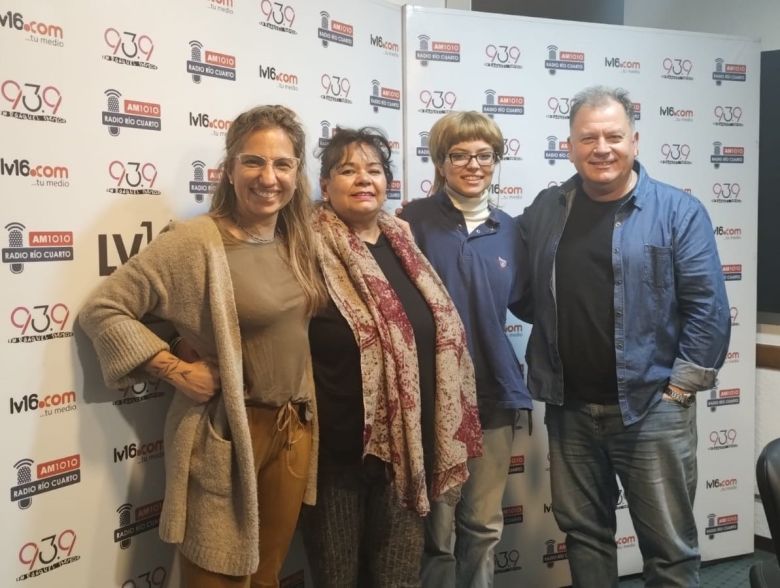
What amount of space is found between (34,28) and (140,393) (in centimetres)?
100

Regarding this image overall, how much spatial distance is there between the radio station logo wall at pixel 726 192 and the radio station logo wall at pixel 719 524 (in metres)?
1.49

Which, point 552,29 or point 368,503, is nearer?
point 368,503


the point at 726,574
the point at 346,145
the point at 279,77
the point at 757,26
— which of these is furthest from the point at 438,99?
the point at 726,574

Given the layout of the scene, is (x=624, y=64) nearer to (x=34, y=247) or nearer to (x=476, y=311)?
(x=476, y=311)

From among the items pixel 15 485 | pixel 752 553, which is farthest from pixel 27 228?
pixel 752 553

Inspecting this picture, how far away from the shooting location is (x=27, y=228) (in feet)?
5.17

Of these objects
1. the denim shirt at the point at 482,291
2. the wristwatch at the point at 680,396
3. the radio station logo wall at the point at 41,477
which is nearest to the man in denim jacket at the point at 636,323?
the wristwatch at the point at 680,396

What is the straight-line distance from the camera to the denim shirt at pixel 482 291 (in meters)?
2.02

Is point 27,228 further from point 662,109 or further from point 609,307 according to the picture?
point 662,109

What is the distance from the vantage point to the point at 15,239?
5.11 ft

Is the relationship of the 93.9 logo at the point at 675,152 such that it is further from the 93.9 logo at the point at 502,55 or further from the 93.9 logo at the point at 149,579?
the 93.9 logo at the point at 149,579

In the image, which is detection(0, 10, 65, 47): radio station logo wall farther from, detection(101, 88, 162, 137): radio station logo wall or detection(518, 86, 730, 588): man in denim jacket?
detection(518, 86, 730, 588): man in denim jacket

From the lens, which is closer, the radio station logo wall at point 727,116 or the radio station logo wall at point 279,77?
the radio station logo wall at point 279,77

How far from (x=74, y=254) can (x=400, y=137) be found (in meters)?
1.37
